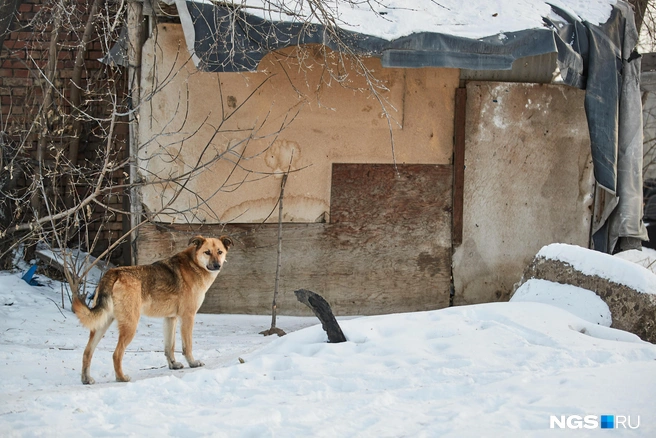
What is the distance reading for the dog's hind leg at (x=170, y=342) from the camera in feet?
18.9

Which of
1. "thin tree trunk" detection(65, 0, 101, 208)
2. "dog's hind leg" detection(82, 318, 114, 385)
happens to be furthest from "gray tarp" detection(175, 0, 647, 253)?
"dog's hind leg" detection(82, 318, 114, 385)

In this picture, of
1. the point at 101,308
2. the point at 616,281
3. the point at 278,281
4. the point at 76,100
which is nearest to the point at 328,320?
the point at 101,308

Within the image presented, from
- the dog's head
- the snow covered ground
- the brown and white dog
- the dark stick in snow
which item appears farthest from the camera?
the dog's head

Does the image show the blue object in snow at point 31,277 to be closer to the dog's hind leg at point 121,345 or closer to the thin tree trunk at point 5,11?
the thin tree trunk at point 5,11

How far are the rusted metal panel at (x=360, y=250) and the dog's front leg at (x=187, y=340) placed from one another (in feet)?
7.70

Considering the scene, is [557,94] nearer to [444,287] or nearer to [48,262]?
[444,287]

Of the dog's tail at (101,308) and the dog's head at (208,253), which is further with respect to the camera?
the dog's head at (208,253)

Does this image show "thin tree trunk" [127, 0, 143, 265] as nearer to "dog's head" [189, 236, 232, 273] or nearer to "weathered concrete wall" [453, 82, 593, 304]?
"dog's head" [189, 236, 232, 273]

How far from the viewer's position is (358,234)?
850cm

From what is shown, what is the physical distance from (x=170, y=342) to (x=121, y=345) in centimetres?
62

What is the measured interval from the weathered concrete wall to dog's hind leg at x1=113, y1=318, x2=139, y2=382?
4574 mm

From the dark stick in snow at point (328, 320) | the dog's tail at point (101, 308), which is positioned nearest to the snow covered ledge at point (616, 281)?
the dark stick in snow at point (328, 320)

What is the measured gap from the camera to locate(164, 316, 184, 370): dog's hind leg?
5.76 meters

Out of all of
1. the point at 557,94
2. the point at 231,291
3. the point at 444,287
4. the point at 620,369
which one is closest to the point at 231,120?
the point at 231,291
